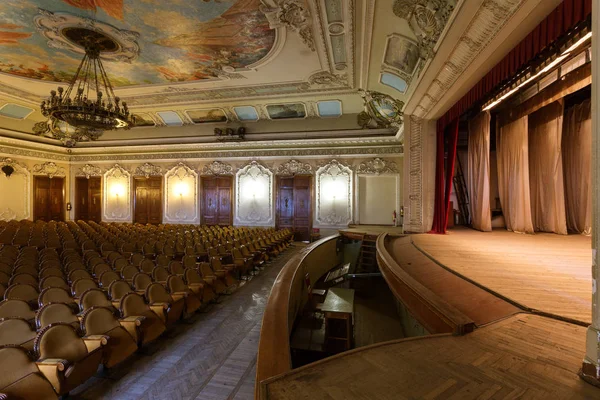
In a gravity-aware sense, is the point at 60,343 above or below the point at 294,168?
below

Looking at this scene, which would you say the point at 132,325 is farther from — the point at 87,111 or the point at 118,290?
the point at 87,111

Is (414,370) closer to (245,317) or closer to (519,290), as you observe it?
(519,290)

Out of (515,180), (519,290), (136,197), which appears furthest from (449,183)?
(136,197)

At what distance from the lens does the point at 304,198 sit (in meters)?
11.0

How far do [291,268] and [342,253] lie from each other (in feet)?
16.8

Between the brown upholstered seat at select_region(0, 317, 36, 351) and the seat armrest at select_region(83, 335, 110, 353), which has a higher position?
the brown upholstered seat at select_region(0, 317, 36, 351)

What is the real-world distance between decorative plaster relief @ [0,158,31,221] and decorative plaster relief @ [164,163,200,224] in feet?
17.8

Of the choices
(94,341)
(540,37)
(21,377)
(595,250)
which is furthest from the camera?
(540,37)

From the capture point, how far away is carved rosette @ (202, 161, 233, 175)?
11.6 meters

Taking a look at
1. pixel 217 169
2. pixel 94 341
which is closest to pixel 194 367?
pixel 94 341

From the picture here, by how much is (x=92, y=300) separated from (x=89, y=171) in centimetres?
1280

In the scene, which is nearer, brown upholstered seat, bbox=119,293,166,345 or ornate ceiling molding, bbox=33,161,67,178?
brown upholstered seat, bbox=119,293,166,345

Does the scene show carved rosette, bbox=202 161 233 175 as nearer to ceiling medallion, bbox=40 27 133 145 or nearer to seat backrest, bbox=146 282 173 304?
ceiling medallion, bbox=40 27 133 145

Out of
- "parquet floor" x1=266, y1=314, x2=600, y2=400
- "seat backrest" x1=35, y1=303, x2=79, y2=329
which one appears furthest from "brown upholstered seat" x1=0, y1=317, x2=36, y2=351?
"parquet floor" x1=266, y1=314, x2=600, y2=400
